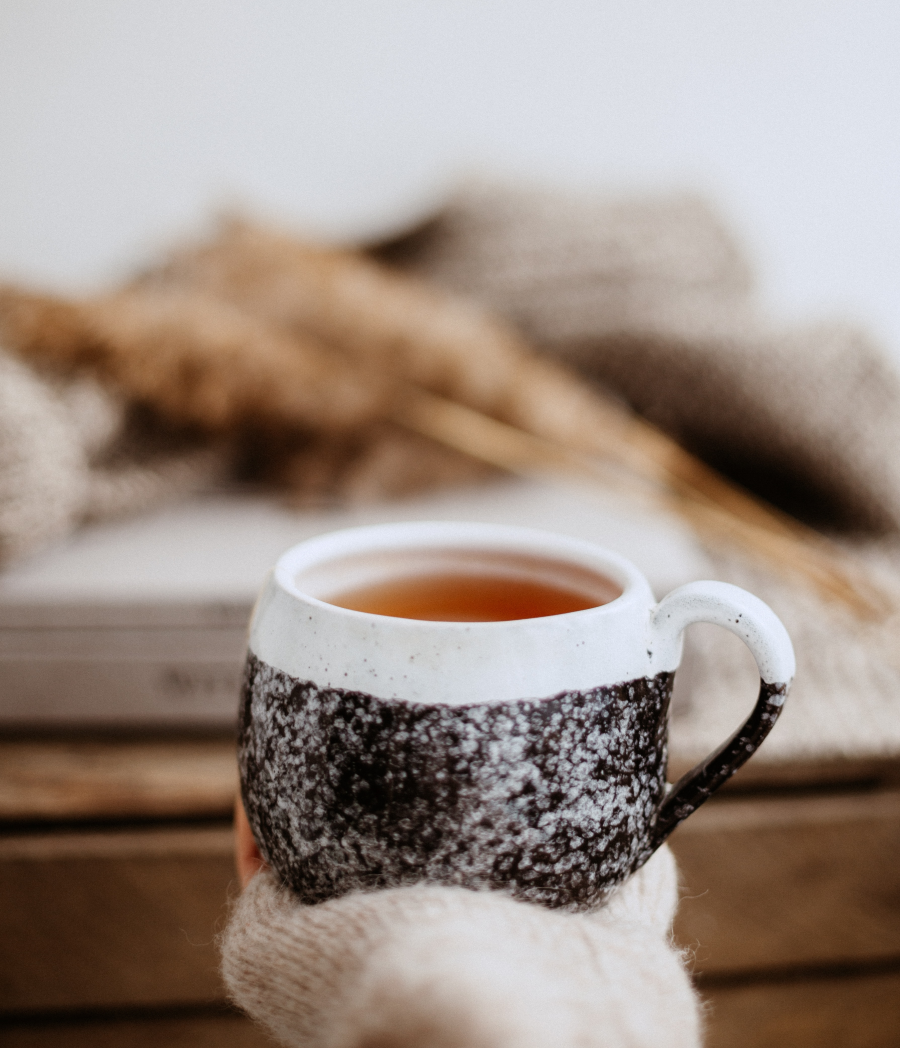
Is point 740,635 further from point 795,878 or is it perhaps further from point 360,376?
point 360,376

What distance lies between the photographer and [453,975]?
7.6 inches

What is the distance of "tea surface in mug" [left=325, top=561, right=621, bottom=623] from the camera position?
1.05 feet

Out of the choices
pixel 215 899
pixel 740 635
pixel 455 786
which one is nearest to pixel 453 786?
pixel 455 786

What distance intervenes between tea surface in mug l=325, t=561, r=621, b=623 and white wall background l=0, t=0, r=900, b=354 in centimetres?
91

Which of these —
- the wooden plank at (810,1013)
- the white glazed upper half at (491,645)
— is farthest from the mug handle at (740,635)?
the wooden plank at (810,1013)

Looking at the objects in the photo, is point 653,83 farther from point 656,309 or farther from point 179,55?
point 179,55

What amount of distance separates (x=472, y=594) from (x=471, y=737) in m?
0.11

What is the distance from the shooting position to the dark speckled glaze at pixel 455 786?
0.24 meters

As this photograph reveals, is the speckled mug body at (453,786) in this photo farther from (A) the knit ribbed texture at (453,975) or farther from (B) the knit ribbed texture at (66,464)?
(B) the knit ribbed texture at (66,464)

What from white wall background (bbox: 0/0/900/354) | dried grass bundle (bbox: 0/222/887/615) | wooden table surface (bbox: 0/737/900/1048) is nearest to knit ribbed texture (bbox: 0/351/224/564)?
dried grass bundle (bbox: 0/222/887/615)

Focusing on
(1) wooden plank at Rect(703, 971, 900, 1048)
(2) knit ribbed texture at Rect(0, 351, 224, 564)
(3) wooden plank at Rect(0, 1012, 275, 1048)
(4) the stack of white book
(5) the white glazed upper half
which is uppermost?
(5) the white glazed upper half

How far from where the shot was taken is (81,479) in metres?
0.50

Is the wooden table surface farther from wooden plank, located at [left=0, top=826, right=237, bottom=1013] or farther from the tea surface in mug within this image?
the tea surface in mug

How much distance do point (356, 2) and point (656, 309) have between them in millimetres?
691
